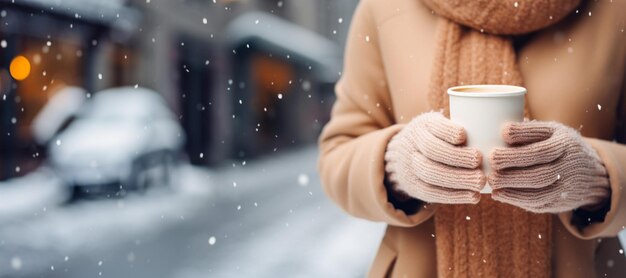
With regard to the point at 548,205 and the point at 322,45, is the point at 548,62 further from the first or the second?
the point at 322,45

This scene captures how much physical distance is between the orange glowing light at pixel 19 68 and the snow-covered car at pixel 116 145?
8.46 feet

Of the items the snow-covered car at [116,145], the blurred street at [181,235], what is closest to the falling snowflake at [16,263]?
the blurred street at [181,235]

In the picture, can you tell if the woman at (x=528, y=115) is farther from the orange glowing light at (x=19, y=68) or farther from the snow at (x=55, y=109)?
the orange glowing light at (x=19, y=68)

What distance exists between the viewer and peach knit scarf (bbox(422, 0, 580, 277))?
148 centimetres

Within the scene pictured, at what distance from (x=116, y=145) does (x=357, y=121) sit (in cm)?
995

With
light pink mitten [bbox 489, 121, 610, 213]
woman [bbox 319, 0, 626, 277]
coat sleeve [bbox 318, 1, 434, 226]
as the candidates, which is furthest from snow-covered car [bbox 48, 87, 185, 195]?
light pink mitten [bbox 489, 121, 610, 213]

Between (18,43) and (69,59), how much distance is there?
1897 mm

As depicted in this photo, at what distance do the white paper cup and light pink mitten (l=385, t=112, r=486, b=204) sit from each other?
0.06ft

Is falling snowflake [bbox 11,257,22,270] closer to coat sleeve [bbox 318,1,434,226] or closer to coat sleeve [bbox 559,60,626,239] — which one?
coat sleeve [bbox 318,1,434,226]

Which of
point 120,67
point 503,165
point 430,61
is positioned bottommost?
point 503,165

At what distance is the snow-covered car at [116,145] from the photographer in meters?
11.0

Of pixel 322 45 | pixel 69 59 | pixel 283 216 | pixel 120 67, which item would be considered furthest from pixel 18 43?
pixel 322 45

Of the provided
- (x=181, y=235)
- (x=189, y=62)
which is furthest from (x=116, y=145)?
(x=189, y=62)

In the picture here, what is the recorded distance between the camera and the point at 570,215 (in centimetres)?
144
